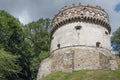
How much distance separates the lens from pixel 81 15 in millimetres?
29688

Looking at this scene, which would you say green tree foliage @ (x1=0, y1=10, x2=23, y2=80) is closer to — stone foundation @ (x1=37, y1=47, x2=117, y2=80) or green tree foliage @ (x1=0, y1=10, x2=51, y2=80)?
green tree foliage @ (x1=0, y1=10, x2=51, y2=80)

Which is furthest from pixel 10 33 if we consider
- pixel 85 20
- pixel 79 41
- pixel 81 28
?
pixel 85 20

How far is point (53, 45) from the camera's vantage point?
30.8m

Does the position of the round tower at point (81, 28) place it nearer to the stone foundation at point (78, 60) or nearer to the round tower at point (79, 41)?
the round tower at point (79, 41)

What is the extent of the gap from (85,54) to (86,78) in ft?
15.1

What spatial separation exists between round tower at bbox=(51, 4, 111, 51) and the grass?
4.06 metres

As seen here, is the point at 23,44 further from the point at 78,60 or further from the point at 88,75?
the point at 88,75

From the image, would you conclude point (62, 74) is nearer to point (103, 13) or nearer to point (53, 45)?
point (53, 45)

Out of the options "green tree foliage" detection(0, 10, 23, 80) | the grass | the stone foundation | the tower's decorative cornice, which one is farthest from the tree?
the grass

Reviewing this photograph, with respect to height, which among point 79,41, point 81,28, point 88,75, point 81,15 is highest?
point 81,15

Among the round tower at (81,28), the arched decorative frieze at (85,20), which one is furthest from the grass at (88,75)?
the arched decorative frieze at (85,20)

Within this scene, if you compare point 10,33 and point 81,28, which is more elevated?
point 10,33

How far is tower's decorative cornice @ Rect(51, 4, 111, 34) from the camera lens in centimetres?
2970

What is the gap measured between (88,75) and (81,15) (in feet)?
26.7
